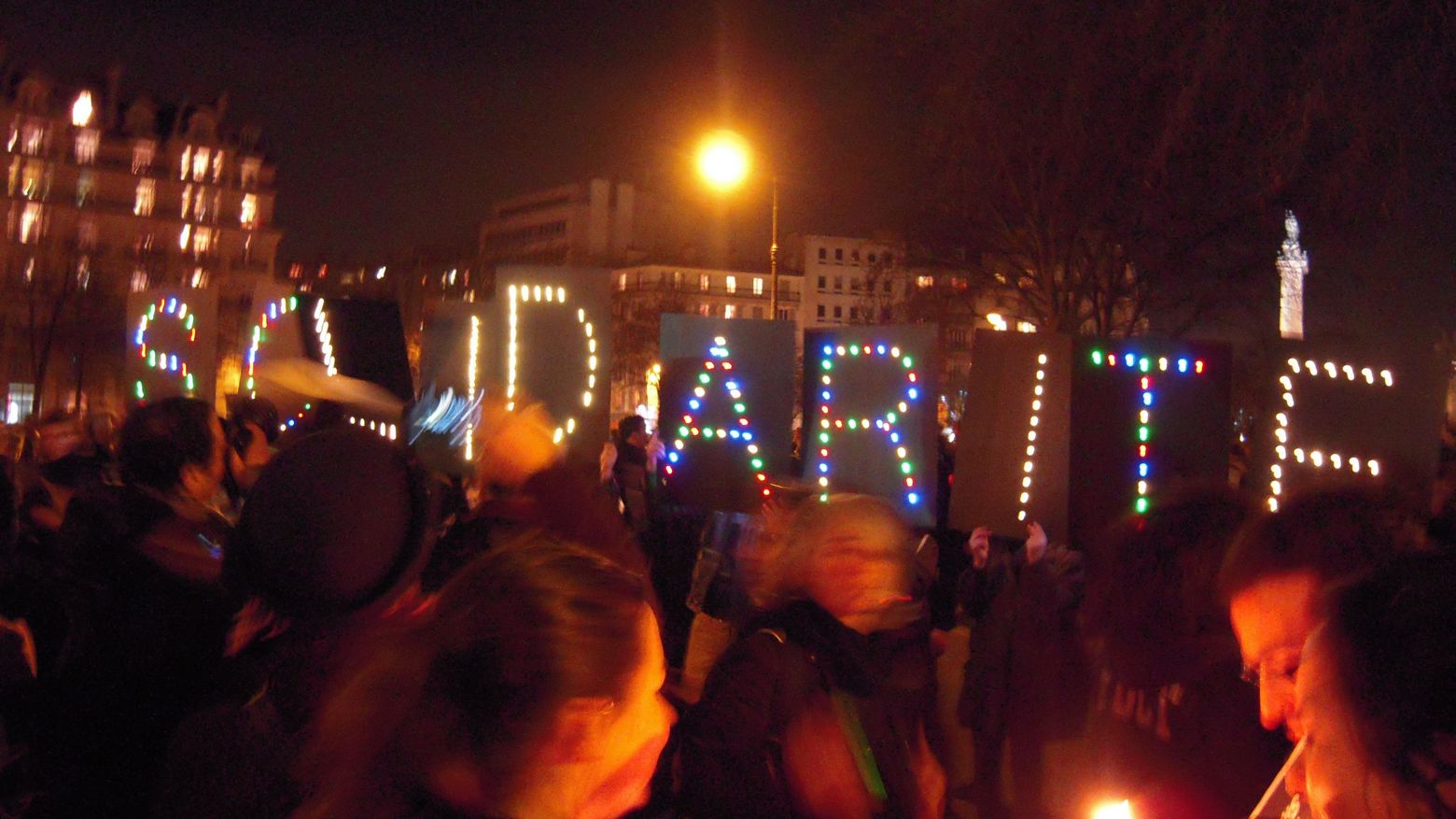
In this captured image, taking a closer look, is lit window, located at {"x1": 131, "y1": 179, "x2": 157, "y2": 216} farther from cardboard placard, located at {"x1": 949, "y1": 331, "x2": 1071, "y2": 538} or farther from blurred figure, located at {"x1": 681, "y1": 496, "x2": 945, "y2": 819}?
blurred figure, located at {"x1": 681, "y1": 496, "x2": 945, "y2": 819}

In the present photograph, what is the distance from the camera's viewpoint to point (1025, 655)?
549 cm

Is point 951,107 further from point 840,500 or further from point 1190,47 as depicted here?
point 840,500

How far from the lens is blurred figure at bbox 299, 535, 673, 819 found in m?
1.56

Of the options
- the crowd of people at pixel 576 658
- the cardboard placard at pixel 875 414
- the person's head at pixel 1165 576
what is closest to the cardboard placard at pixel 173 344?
the crowd of people at pixel 576 658

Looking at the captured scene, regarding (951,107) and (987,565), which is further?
(951,107)

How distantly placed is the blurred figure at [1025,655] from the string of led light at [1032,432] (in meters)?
0.15

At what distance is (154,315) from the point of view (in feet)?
25.4

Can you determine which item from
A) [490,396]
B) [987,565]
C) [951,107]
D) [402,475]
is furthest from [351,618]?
[951,107]

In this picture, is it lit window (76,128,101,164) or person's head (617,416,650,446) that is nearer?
person's head (617,416,650,446)

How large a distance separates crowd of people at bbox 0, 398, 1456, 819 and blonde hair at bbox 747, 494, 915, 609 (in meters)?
0.01

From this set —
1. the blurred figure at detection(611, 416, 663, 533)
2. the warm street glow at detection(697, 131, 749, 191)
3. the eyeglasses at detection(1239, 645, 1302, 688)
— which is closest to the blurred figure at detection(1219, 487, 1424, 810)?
the eyeglasses at detection(1239, 645, 1302, 688)

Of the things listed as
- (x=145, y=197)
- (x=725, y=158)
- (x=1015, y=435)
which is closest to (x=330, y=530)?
(x=1015, y=435)

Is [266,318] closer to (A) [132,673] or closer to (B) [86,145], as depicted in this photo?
(A) [132,673]

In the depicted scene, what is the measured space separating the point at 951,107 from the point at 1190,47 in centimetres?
361
